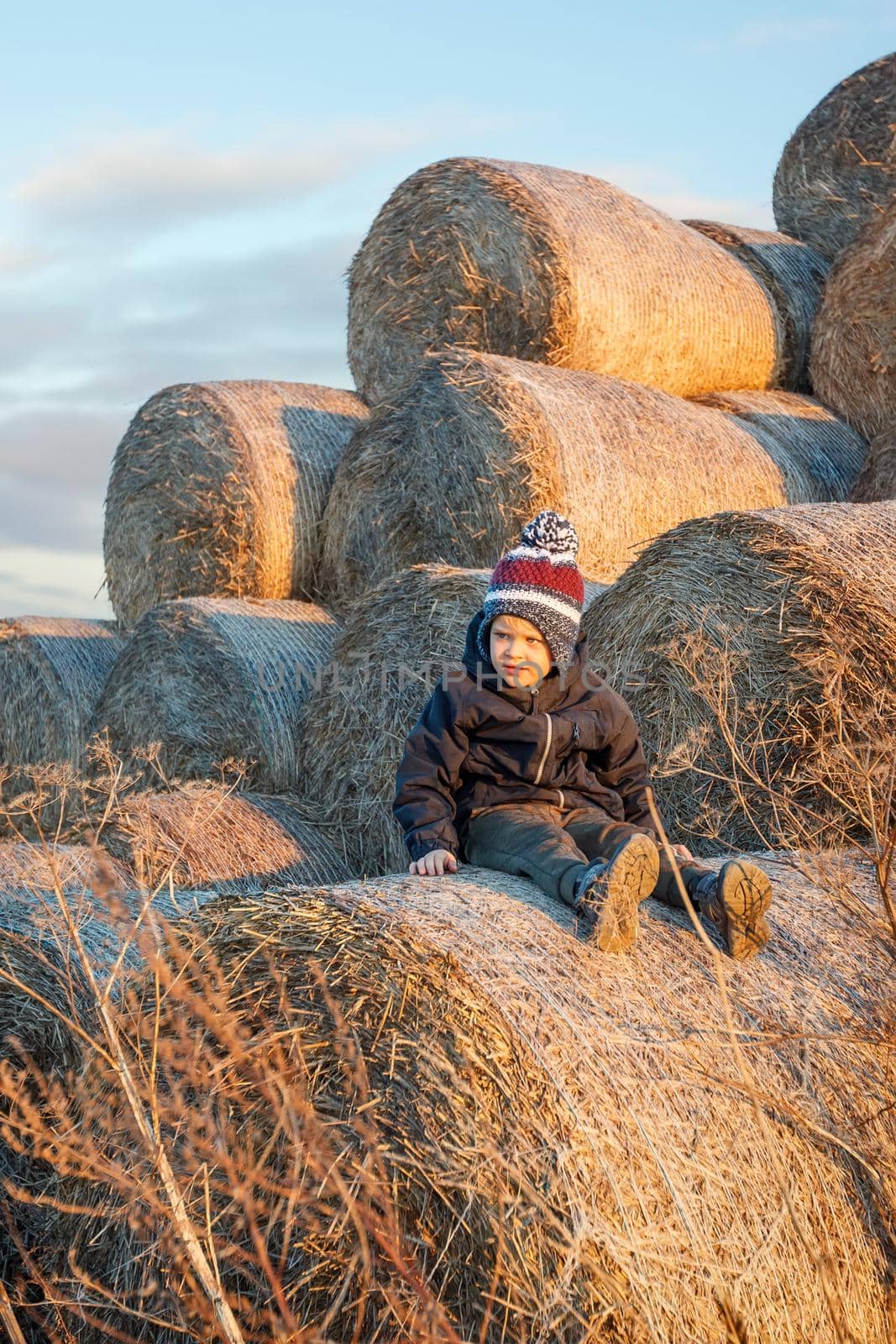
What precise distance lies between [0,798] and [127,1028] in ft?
10.9

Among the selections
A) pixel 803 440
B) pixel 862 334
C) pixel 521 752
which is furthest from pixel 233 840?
pixel 862 334

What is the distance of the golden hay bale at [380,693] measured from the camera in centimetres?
476

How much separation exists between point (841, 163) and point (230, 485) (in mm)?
3121

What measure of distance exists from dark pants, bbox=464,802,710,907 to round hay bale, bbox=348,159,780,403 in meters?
2.91

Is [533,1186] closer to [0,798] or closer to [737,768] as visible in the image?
[737,768]

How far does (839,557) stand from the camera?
3.80 metres

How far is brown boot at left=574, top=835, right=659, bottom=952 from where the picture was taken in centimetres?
266

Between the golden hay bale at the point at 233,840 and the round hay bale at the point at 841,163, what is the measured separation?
361 centimetres

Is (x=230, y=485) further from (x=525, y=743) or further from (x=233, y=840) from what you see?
(x=525, y=743)

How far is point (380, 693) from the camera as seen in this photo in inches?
194

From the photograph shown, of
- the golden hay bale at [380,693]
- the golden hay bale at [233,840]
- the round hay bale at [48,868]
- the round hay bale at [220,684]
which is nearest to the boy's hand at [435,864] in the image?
the round hay bale at [48,868]

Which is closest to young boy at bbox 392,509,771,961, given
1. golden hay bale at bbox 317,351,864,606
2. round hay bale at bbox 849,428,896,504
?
golden hay bale at bbox 317,351,864,606

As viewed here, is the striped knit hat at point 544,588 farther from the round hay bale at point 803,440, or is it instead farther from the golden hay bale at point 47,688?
the golden hay bale at point 47,688

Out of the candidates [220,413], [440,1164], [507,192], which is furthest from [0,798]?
[440,1164]
